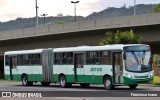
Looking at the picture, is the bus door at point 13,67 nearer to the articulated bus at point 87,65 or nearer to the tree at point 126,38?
the articulated bus at point 87,65

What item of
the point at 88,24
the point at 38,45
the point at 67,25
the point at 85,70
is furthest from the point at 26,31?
the point at 85,70

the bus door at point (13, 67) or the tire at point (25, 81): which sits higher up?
the bus door at point (13, 67)

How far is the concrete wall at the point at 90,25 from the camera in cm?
4820

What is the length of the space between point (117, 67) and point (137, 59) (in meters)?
1.27

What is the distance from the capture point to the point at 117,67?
30.3 m

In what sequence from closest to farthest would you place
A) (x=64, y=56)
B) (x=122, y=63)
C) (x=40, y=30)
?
(x=122, y=63)
(x=64, y=56)
(x=40, y=30)

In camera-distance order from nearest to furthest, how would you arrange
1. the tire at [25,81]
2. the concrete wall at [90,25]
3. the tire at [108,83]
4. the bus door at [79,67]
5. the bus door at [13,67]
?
the tire at [108,83], the bus door at [79,67], the tire at [25,81], the bus door at [13,67], the concrete wall at [90,25]

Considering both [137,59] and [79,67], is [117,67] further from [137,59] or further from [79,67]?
[79,67]

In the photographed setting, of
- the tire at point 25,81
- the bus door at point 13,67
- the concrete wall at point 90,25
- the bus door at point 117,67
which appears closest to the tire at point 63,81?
the tire at point 25,81

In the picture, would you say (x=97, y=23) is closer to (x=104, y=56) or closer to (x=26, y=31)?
(x=26, y=31)

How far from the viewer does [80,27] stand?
56.3m

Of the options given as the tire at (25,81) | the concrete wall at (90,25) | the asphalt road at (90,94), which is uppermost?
the concrete wall at (90,25)

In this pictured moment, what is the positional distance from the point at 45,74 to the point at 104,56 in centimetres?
794

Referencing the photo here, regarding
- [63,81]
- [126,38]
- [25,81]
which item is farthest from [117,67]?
[126,38]
